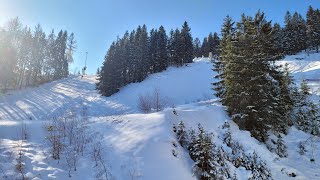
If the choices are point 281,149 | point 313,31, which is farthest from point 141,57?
point 281,149

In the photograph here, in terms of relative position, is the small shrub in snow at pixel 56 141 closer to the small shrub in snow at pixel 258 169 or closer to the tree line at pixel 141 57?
the small shrub in snow at pixel 258 169

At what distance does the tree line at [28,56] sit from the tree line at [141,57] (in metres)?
16.5

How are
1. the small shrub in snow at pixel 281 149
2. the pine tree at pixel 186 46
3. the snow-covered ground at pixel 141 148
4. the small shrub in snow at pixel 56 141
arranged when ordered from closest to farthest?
the snow-covered ground at pixel 141 148
the small shrub in snow at pixel 56 141
the small shrub in snow at pixel 281 149
the pine tree at pixel 186 46

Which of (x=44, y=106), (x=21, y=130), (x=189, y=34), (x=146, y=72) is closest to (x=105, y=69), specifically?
(x=146, y=72)

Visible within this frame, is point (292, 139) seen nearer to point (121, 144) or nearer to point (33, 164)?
point (121, 144)

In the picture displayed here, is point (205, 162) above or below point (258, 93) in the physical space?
below

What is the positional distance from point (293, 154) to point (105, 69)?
40.0m

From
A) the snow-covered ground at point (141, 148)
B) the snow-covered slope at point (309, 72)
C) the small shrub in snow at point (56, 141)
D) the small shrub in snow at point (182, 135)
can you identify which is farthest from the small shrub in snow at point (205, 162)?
the snow-covered slope at point (309, 72)

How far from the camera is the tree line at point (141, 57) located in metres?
52.0

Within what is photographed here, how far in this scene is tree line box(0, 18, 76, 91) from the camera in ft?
168

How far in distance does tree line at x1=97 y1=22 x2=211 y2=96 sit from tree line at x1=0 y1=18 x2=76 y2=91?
16.5 meters

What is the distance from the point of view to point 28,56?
63625 millimetres

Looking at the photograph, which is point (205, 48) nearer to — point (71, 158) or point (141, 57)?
point (141, 57)

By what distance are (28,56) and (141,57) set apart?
2634cm
